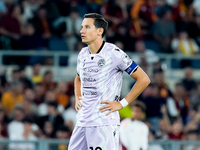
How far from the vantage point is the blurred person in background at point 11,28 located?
1213 cm

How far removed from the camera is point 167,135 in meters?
9.88

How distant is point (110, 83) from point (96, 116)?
0.37 metres

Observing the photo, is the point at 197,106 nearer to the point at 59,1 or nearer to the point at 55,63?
the point at 55,63

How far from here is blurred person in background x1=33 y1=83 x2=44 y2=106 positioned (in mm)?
10617

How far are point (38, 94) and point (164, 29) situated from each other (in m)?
4.90

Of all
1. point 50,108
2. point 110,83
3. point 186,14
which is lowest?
point 50,108

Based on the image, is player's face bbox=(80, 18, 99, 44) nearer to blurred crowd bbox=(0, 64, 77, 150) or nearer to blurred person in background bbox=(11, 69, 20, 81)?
blurred crowd bbox=(0, 64, 77, 150)

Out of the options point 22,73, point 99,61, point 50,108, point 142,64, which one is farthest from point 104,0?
point 99,61

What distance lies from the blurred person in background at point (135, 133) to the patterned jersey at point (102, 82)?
2460 millimetres

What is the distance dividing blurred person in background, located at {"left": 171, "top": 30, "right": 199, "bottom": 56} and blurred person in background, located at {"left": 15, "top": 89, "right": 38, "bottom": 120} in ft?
15.6

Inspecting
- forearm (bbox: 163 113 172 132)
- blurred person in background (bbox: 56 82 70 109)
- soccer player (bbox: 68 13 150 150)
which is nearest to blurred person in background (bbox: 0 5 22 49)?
blurred person in background (bbox: 56 82 70 109)

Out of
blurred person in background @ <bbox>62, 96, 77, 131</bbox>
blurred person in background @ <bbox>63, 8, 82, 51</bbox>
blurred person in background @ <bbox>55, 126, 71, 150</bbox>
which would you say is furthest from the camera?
blurred person in background @ <bbox>63, 8, 82, 51</bbox>

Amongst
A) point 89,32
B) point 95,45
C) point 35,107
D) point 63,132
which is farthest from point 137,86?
point 35,107

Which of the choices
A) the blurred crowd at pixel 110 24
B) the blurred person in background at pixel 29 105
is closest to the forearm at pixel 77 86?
the blurred person in background at pixel 29 105
